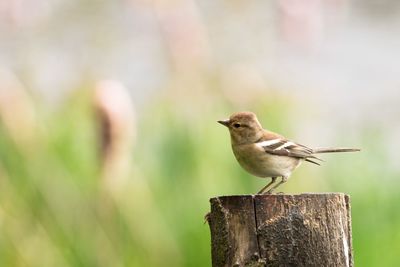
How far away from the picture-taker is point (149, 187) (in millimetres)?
5785

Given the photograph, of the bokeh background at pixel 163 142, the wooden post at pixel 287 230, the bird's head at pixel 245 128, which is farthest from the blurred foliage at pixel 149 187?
the wooden post at pixel 287 230

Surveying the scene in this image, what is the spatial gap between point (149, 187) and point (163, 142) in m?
0.23

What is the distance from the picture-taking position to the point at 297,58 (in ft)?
28.4

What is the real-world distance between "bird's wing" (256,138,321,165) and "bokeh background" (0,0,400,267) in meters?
1.23

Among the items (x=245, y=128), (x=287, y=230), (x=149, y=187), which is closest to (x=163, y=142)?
(x=149, y=187)

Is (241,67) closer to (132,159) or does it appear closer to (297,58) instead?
(132,159)

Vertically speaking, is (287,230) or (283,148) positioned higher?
(283,148)

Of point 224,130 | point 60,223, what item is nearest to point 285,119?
point 224,130

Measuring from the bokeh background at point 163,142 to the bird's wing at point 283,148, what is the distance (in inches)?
48.6

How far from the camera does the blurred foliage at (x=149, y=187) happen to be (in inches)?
215

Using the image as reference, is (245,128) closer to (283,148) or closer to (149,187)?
(283,148)

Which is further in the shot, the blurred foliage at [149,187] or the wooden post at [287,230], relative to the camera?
the blurred foliage at [149,187]

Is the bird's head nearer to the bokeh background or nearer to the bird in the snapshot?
the bird

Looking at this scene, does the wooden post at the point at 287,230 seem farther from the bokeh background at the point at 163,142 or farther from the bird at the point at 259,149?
the bokeh background at the point at 163,142
